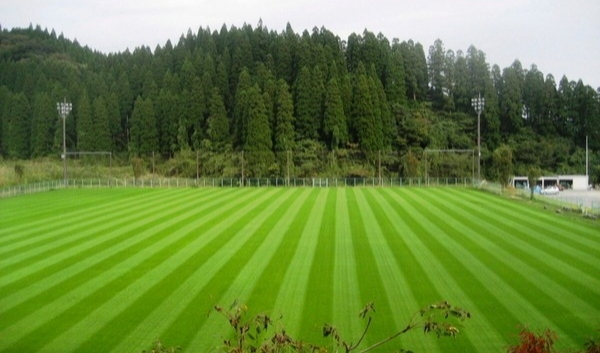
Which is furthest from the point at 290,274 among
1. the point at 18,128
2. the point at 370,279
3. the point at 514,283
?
the point at 18,128

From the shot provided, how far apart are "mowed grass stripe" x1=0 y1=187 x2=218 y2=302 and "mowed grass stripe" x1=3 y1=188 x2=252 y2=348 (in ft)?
1.21

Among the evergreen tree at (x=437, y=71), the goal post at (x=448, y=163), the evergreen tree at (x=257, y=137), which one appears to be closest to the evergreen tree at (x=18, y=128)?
the evergreen tree at (x=257, y=137)

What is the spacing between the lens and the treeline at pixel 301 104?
2199 inches

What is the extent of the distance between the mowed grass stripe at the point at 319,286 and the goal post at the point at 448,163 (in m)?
33.2

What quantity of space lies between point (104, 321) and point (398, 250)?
8679mm

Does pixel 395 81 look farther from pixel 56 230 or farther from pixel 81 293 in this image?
pixel 81 293

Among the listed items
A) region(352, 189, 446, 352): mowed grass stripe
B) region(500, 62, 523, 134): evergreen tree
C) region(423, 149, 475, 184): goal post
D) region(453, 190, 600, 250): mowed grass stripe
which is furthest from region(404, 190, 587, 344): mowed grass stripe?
region(500, 62, 523, 134): evergreen tree

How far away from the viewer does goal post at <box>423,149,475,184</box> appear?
52219 millimetres

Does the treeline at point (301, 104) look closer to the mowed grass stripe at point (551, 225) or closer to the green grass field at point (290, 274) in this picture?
the mowed grass stripe at point (551, 225)

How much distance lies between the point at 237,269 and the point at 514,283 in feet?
20.1

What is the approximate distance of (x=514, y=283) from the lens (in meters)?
12.6

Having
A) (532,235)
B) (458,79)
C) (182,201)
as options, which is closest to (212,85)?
(458,79)

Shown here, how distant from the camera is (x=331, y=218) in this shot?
23609mm

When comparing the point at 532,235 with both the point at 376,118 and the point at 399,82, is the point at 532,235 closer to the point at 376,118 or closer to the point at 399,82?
the point at 376,118
